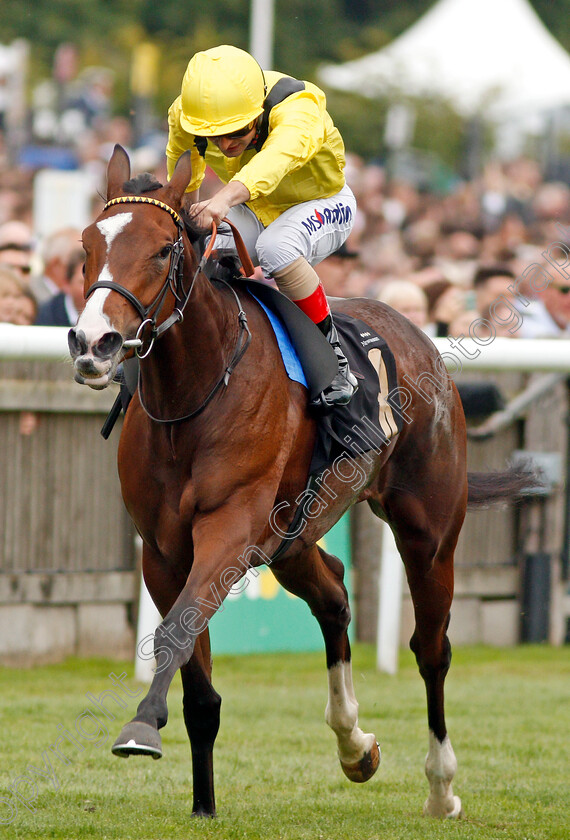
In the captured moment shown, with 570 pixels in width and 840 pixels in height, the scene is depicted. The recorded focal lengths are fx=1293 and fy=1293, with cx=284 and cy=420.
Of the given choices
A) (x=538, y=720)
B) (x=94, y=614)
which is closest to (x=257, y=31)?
(x=94, y=614)

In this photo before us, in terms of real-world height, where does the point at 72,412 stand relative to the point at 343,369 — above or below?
below

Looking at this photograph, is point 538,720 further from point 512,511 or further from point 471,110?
point 471,110

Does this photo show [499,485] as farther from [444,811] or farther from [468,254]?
[468,254]

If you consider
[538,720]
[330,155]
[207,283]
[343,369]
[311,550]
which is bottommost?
[538,720]

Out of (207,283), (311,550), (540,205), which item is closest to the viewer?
(207,283)

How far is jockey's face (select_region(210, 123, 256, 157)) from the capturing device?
4.61 metres

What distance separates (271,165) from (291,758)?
2.89 meters

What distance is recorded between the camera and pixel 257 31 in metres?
14.9

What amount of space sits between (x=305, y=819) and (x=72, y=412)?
3.53 meters

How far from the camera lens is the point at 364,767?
5410 mm

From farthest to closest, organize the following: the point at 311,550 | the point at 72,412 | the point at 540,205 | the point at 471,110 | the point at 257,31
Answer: the point at 471,110 < the point at 540,205 < the point at 257,31 < the point at 72,412 < the point at 311,550

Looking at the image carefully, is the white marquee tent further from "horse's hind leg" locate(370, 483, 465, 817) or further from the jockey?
→ the jockey

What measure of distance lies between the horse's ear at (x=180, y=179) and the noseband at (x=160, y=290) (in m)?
0.09

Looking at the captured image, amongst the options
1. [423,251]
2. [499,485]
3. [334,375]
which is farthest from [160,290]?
[423,251]
